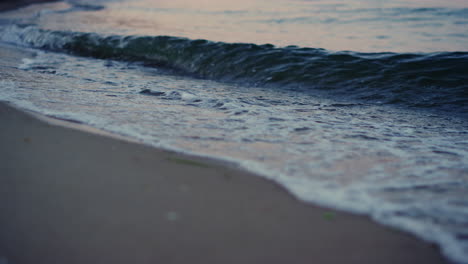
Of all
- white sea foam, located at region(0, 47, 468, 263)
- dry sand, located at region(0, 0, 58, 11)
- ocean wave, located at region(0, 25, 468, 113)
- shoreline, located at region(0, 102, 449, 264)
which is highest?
dry sand, located at region(0, 0, 58, 11)

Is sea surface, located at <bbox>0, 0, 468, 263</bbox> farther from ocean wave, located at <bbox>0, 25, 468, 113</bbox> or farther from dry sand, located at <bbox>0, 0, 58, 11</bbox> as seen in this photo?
dry sand, located at <bbox>0, 0, 58, 11</bbox>

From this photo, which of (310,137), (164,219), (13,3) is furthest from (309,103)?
(13,3)

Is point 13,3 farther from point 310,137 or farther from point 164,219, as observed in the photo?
point 164,219

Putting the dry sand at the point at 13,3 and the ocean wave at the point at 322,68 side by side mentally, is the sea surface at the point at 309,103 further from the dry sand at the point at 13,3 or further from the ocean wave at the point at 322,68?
the dry sand at the point at 13,3

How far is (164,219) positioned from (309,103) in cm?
310

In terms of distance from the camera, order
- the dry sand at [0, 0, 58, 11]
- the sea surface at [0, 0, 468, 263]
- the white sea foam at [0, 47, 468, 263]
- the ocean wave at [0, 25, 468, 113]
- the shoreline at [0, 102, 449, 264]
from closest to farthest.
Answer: the shoreline at [0, 102, 449, 264] → the white sea foam at [0, 47, 468, 263] → the sea surface at [0, 0, 468, 263] → the ocean wave at [0, 25, 468, 113] → the dry sand at [0, 0, 58, 11]

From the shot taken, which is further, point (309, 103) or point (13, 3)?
point (13, 3)

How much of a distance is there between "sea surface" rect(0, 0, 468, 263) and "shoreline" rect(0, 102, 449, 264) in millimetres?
168

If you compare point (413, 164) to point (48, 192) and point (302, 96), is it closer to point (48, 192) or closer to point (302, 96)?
point (48, 192)

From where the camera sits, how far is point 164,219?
153 centimetres

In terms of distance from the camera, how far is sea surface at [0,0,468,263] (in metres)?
1.90

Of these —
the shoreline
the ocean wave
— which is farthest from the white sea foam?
the ocean wave

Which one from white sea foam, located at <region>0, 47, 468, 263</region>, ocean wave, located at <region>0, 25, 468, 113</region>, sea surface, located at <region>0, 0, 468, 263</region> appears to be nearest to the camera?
white sea foam, located at <region>0, 47, 468, 263</region>

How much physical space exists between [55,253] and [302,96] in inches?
155
